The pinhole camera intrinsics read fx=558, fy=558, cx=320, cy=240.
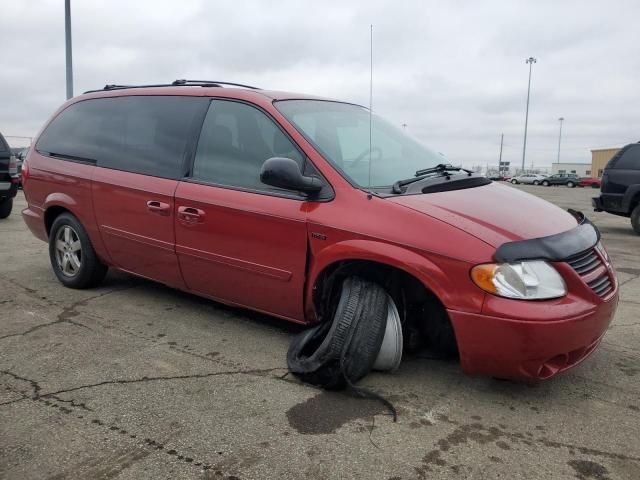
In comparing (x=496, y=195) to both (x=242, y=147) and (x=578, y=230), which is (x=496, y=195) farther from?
(x=242, y=147)

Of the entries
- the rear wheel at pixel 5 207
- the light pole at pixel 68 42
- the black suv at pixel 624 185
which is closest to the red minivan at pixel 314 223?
the rear wheel at pixel 5 207

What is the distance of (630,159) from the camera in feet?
33.6

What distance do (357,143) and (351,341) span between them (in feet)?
4.62

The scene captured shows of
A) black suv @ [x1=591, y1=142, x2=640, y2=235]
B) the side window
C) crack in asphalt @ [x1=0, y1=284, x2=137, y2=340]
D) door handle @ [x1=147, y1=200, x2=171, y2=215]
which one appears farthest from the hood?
black suv @ [x1=591, y1=142, x2=640, y2=235]

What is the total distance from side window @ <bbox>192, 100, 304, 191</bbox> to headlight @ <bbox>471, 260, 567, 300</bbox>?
130cm

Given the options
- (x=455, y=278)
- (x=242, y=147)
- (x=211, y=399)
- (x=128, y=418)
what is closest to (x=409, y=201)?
(x=455, y=278)

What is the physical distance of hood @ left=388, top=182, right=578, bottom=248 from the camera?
2.81 metres

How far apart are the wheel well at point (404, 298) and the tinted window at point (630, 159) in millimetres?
8694

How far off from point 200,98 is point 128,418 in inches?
89.9

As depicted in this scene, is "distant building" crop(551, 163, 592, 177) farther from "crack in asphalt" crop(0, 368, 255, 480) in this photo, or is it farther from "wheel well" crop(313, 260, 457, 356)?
"crack in asphalt" crop(0, 368, 255, 480)

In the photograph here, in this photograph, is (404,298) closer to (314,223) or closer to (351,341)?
(351,341)

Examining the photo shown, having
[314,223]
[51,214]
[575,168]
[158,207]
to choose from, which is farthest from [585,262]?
[575,168]

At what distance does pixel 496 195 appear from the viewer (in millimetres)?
3400

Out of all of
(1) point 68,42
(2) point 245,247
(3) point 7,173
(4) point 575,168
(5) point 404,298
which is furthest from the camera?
(4) point 575,168
